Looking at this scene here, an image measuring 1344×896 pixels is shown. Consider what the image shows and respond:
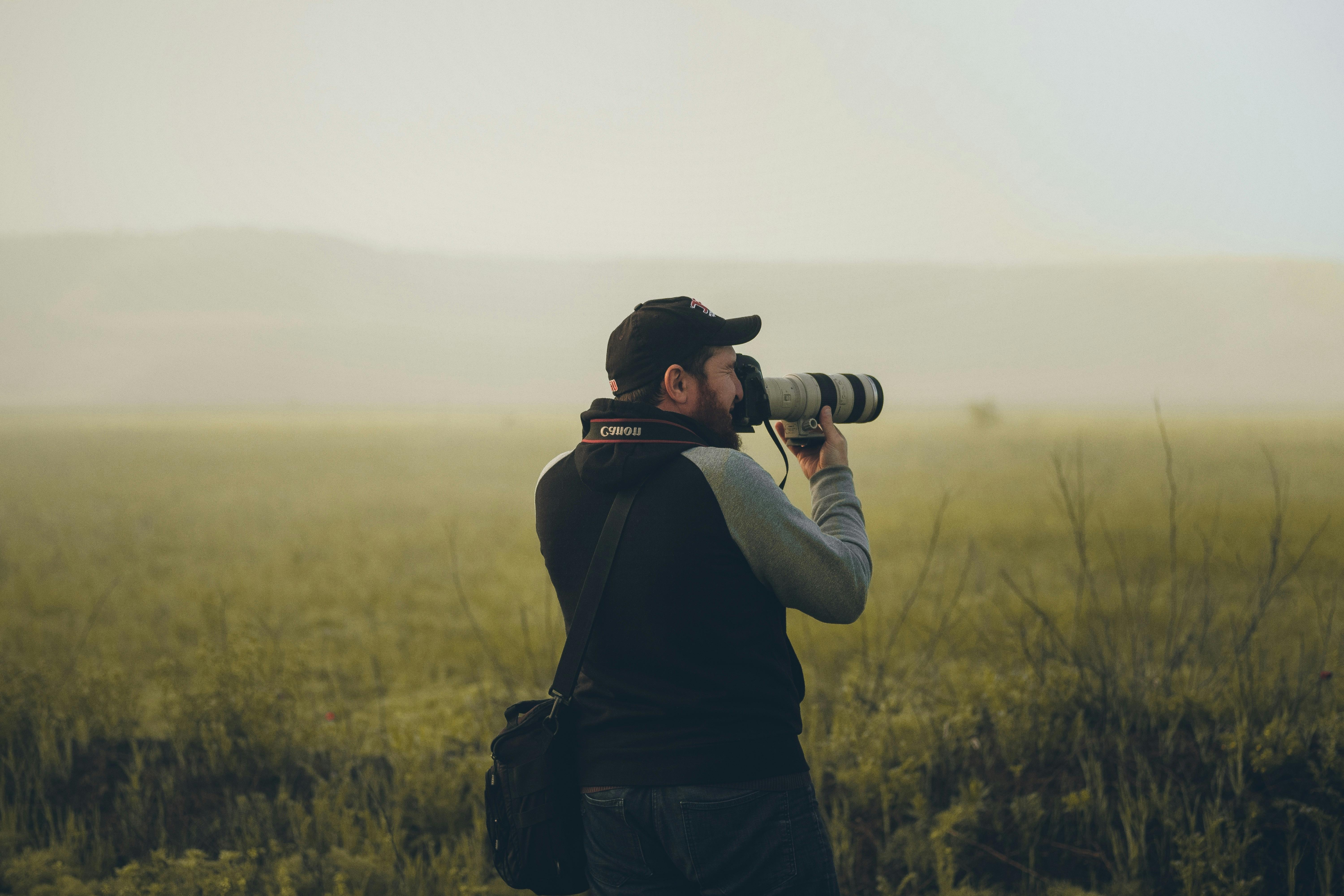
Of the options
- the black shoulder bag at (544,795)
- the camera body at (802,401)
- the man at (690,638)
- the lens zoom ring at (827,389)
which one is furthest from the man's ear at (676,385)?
the lens zoom ring at (827,389)

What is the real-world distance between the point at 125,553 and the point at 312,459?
86.2ft

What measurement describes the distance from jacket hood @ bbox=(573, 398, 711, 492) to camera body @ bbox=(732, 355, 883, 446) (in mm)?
263

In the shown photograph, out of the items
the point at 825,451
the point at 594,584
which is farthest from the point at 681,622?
the point at 825,451

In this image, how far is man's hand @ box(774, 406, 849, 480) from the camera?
2.30 m

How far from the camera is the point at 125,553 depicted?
15.3 meters

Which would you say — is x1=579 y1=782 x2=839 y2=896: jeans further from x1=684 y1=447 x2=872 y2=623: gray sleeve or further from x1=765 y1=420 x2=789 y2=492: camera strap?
x1=765 y1=420 x2=789 y2=492: camera strap

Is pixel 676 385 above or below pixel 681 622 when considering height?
above

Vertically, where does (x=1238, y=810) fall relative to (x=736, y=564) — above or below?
below

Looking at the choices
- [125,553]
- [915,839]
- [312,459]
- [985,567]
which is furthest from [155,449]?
[915,839]

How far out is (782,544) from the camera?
71.9 inches

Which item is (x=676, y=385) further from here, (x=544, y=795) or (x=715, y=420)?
(x=544, y=795)

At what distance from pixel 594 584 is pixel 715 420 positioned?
19.9 inches

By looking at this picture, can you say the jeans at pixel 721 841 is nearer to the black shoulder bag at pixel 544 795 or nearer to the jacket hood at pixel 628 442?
the black shoulder bag at pixel 544 795

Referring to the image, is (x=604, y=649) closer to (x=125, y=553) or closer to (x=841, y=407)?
(x=841, y=407)
